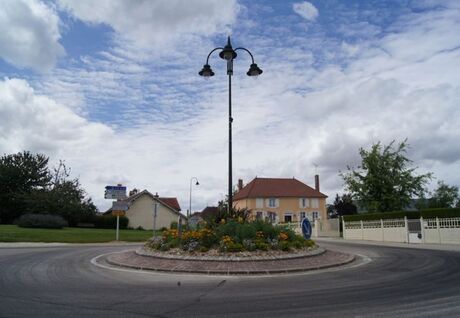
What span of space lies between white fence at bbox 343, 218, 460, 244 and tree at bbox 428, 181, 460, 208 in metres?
36.3

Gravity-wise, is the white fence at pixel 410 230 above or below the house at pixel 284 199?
below

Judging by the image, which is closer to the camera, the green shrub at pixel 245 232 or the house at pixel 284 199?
the green shrub at pixel 245 232

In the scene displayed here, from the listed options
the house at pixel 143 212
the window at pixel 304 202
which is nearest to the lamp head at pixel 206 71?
the house at pixel 143 212

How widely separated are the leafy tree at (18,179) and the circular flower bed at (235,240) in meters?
52.8

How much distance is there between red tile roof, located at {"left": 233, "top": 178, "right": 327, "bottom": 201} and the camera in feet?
248

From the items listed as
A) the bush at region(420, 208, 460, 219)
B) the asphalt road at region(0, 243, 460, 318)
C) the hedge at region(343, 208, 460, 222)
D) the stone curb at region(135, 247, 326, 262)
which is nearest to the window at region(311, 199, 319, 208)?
the hedge at region(343, 208, 460, 222)

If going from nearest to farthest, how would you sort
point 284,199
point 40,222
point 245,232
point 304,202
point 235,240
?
1. point 235,240
2. point 245,232
3. point 40,222
4. point 284,199
5. point 304,202

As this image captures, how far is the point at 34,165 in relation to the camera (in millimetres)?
74250

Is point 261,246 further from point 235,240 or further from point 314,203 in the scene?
point 314,203

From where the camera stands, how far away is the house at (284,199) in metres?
74.8

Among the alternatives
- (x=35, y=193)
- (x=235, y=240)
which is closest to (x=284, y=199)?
(x=35, y=193)

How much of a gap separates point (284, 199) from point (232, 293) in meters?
67.7

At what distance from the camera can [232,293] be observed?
8977mm

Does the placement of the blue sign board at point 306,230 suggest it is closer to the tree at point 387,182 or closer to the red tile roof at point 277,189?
the tree at point 387,182
